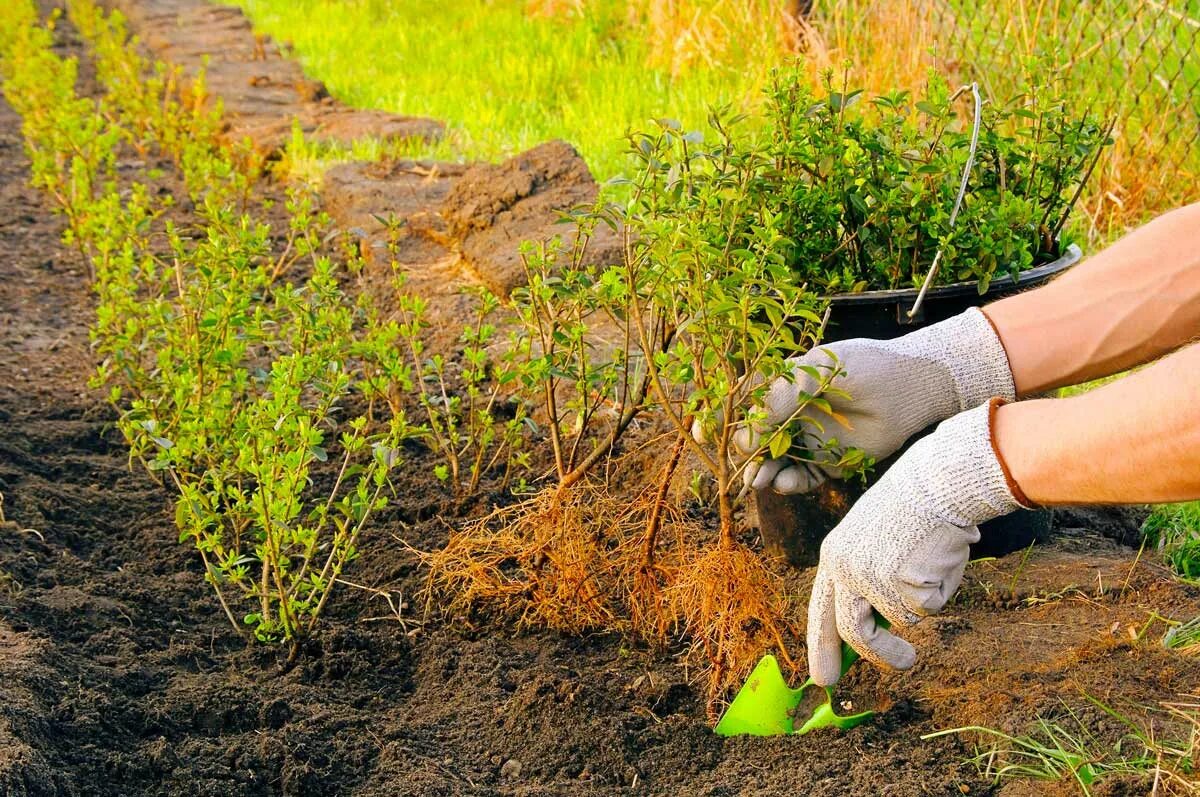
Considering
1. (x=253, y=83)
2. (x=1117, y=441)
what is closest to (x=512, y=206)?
(x=1117, y=441)

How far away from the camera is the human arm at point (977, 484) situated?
1.50 m

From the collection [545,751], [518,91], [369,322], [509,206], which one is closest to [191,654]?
[545,751]

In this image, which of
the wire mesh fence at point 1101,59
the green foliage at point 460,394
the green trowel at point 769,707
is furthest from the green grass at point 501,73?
the green trowel at point 769,707

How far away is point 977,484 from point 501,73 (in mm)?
5039

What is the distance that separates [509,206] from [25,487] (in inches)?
70.0

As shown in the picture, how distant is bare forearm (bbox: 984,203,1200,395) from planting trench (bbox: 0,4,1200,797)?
45cm

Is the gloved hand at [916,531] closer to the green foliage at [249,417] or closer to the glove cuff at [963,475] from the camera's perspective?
the glove cuff at [963,475]

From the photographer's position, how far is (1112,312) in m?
2.04

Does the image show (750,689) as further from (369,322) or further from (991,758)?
(369,322)

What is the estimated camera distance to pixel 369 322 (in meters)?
2.86

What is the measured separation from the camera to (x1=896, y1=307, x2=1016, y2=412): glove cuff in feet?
6.84

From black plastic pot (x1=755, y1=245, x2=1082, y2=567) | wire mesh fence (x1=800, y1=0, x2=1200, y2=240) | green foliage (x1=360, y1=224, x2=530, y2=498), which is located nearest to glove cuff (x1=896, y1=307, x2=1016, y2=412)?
black plastic pot (x1=755, y1=245, x2=1082, y2=567)

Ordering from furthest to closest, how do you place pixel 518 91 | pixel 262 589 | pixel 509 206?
pixel 518 91 < pixel 509 206 < pixel 262 589

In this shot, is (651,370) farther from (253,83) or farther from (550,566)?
(253,83)
